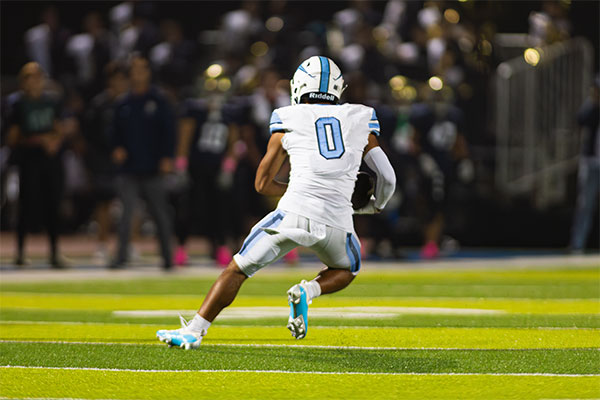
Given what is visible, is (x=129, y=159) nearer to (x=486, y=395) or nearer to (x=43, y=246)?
(x=43, y=246)

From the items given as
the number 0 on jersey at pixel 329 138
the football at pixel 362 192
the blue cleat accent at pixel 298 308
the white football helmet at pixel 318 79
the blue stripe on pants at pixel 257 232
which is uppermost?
the white football helmet at pixel 318 79

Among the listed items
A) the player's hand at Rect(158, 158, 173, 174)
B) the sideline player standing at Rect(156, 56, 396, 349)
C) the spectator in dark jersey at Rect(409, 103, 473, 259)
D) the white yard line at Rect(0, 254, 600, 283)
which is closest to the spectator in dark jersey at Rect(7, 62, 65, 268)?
the white yard line at Rect(0, 254, 600, 283)

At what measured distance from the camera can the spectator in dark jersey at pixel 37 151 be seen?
11.7 metres

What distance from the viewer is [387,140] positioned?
13203 millimetres

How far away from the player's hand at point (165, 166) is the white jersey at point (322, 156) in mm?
5781

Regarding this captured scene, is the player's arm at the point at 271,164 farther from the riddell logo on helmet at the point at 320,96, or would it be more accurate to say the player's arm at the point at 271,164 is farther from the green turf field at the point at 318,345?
the green turf field at the point at 318,345

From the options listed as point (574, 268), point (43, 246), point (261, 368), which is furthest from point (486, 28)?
point (261, 368)

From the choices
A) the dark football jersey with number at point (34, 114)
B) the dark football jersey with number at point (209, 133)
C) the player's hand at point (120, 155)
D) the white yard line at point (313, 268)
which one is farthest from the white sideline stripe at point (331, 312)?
the dark football jersey with number at point (209, 133)

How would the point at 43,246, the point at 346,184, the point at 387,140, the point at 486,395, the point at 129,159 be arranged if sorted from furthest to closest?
the point at 43,246, the point at 387,140, the point at 129,159, the point at 346,184, the point at 486,395

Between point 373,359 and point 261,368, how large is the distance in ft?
1.99

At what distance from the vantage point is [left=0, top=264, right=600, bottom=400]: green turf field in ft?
15.5

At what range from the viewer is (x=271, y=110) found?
12.4m

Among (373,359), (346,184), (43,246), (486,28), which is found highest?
(486,28)

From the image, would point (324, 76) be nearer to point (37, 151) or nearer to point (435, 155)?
point (37, 151)
